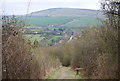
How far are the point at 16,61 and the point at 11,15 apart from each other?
1.43 metres

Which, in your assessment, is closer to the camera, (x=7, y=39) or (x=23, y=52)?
(x=7, y=39)

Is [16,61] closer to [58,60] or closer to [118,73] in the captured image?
[118,73]

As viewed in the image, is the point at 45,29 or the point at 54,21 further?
the point at 54,21

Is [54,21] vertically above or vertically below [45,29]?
below

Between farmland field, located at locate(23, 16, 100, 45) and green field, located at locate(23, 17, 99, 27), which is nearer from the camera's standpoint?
farmland field, located at locate(23, 16, 100, 45)

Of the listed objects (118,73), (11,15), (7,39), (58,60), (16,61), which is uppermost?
(11,15)

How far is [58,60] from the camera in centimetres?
3238

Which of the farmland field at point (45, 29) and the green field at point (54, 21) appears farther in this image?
the green field at point (54, 21)

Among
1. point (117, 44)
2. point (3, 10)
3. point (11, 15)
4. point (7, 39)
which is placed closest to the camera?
point (3, 10)

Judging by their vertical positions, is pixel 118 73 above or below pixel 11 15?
below

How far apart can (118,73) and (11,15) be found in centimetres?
407

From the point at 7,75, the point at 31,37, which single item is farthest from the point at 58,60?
the point at 7,75

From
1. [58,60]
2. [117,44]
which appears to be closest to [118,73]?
[117,44]

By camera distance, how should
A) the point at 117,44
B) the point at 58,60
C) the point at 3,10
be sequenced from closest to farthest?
the point at 3,10
the point at 117,44
the point at 58,60
